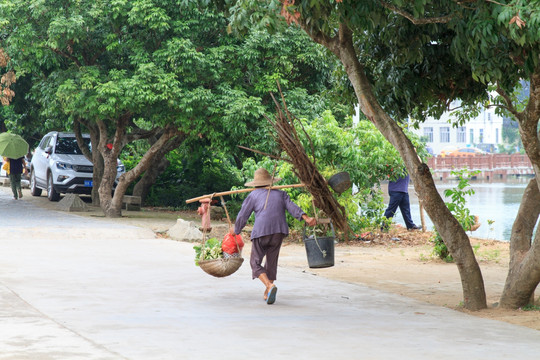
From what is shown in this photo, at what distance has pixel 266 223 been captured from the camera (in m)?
9.58

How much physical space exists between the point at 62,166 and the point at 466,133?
74.3 metres

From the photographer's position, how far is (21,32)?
18.4 meters

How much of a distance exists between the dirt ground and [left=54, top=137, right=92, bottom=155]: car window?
187 inches

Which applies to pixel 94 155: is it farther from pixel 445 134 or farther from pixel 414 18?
pixel 445 134

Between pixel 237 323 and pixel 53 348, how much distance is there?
199 centimetres

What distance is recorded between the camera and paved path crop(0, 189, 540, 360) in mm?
6820

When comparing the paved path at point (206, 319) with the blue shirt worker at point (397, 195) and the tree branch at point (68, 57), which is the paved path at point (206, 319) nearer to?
the blue shirt worker at point (397, 195)

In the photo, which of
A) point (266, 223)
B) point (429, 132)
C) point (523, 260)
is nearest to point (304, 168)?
point (266, 223)

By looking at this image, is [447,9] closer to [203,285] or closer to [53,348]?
[203,285]

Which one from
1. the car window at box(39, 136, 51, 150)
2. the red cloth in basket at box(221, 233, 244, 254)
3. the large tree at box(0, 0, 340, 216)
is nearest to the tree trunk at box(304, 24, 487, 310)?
the red cloth in basket at box(221, 233, 244, 254)

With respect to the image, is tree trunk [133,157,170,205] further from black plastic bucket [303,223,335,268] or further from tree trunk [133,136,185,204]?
black plastic bucket [303,223,335,268]

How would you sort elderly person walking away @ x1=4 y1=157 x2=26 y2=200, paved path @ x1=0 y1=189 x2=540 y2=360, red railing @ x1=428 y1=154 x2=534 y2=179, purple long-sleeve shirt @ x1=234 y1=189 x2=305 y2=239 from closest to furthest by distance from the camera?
paved path @ x1=0 y1=189 x2=540 y2=360 < purple long-sleeve shirt @ x1=234 y1=189 x2=305 y2=239 < elderly person walking away @ x1=4 y1=157 x2=26 y2=200 < red railing @ x1=428 y1=154 x2=534 y2=179

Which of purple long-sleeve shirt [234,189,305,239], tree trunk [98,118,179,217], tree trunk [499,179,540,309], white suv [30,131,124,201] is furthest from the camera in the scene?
white suv [30,131,124,201]

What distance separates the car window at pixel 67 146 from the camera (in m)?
24.9
